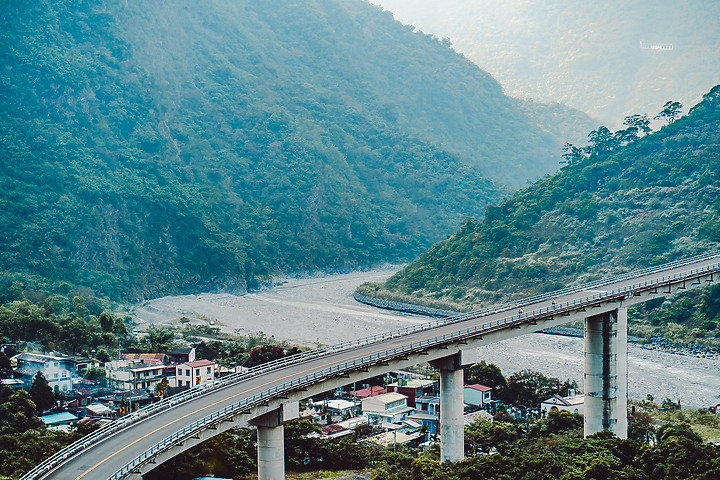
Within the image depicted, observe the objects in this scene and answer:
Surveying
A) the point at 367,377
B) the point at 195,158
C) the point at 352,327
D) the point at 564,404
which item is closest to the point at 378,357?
the point at 367,377

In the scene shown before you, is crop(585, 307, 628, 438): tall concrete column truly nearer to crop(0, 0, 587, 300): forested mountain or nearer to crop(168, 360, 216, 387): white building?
crop(168, 360, 216, 387): white building

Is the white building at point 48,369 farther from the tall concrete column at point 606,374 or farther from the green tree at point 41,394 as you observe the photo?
the tall concrete column at point 606,374

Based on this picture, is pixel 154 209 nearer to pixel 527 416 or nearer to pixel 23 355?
pixel 23 355

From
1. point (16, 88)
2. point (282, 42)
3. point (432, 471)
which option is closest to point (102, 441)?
point (432, 471)

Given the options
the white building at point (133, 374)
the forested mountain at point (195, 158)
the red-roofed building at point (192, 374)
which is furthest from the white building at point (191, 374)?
the forested mountain at point (195, 158)

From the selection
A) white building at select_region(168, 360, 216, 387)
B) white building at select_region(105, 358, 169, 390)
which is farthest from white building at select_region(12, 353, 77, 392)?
white building at select_region(168, 360, 216, 387)
